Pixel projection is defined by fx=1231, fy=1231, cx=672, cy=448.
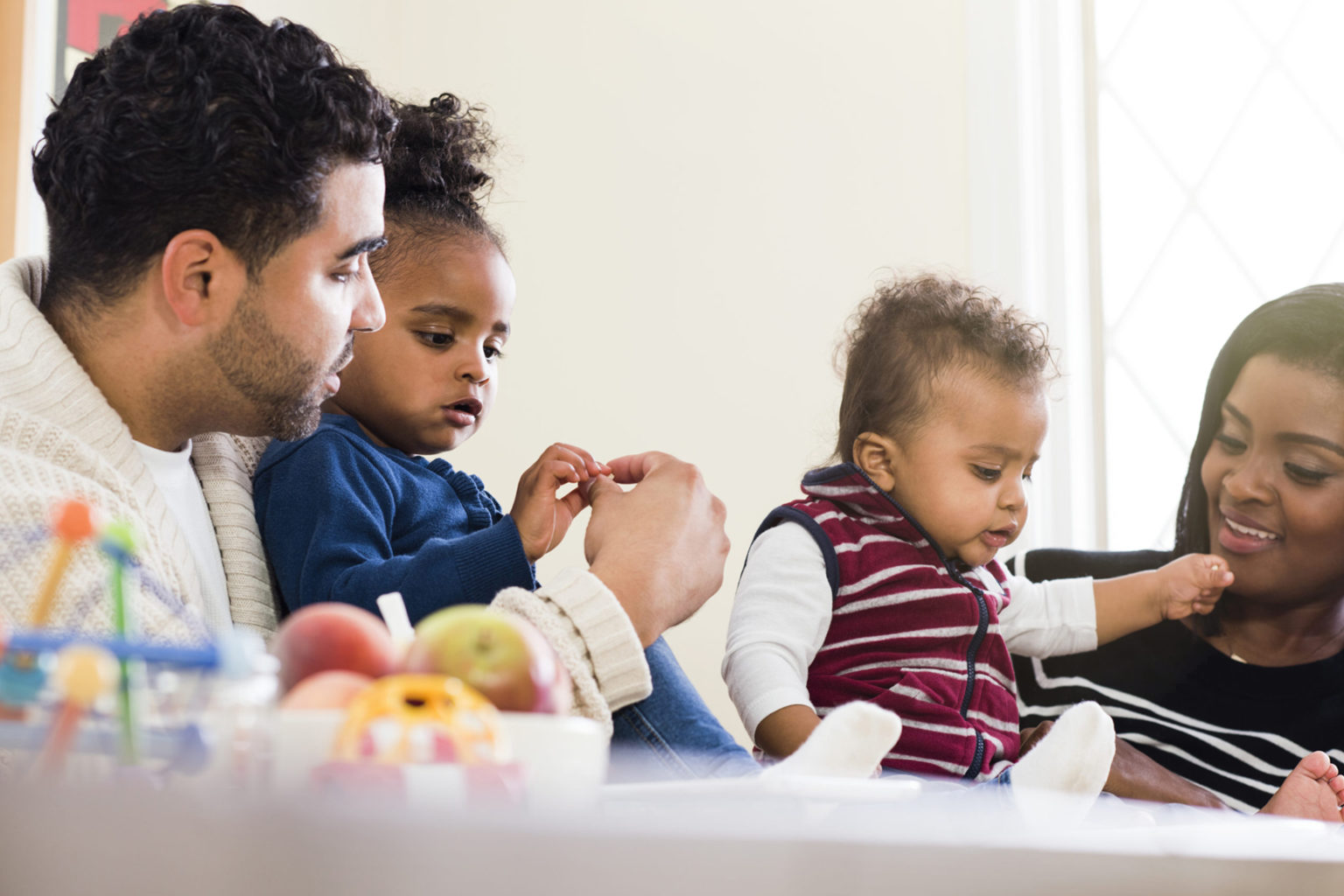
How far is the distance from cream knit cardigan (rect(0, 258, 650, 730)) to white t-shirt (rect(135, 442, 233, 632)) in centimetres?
2

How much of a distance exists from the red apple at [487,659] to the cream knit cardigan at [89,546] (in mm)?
362

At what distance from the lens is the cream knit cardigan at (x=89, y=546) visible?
28.2 inches

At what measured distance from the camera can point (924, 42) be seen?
6.96 ft

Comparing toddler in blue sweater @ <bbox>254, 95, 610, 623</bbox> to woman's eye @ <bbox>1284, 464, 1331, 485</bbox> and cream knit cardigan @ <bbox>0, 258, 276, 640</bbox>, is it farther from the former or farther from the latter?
woman's eye @ <bbox>1284, 464, 1331, 485</bbox>

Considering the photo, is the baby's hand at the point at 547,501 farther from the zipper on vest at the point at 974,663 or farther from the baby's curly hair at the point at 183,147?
the zipper on vest at the point at 974,663

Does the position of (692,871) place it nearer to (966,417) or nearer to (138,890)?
(138,890)

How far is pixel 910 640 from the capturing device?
1.30 m

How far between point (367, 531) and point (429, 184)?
46cm

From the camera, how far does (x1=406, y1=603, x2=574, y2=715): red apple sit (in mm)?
413

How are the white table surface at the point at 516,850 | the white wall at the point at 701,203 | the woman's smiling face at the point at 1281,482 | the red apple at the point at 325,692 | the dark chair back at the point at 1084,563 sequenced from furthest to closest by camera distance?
the white wall at the point at 701,203
the dark chair back at the point at 1084,563
the woman's smiling face at the point at 1281,482
the red apple at the point at 325,692
the white table surface at the point at 516,850

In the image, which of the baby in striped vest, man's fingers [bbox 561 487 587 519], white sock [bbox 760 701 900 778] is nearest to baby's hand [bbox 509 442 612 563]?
man's fingers [bbox 561 487 587 519]

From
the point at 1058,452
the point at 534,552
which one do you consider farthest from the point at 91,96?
the point at 1058,452

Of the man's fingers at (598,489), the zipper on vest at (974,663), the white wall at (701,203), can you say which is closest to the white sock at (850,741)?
the man's fingers at (598,489)

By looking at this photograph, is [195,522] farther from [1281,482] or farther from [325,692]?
[1281,482]
